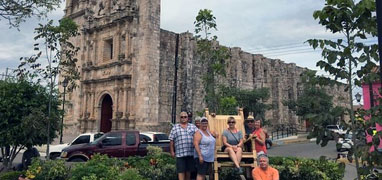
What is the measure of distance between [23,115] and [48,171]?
360cm

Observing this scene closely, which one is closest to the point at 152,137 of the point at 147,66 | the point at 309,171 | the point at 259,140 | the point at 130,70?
the point at 147,66

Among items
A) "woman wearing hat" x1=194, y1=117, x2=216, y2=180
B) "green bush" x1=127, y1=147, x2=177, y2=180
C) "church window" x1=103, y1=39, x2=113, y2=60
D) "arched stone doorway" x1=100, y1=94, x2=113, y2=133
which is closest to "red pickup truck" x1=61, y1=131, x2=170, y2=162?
"green bush" x1=127, y1=147, x2=177, y2=180

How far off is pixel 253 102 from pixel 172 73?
275 inches

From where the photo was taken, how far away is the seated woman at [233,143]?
657 centimetres

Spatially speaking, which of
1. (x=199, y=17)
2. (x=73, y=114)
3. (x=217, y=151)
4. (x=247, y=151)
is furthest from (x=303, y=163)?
(x=73, y=114)

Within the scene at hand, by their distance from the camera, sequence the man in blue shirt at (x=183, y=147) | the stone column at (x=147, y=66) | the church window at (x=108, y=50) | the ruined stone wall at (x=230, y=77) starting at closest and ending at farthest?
the man in blue shirt at (x=183, y=147) → the stone column at (x=147, y=66) → the ruined stone wall at (x=230, y=77) → the church window at (x=108, y=50)

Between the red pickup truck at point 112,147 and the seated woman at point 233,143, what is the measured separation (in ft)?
18.4

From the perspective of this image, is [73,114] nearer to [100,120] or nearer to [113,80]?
[100,120]

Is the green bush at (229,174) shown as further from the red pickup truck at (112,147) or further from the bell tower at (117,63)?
the bell tower at (117,63)

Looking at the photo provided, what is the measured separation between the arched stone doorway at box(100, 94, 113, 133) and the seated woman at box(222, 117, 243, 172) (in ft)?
58.7

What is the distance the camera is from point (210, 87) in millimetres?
15594

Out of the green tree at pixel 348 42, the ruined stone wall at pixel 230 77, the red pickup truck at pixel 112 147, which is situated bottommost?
the red pickup truck at pixel 112 147

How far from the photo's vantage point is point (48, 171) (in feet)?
23.5

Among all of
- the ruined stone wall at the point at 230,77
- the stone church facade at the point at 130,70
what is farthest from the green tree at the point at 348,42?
the stone church facade at the point at 130,70
